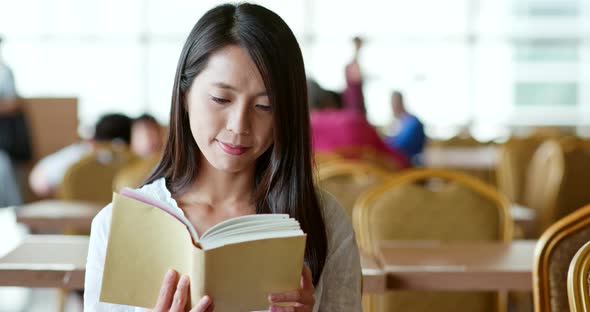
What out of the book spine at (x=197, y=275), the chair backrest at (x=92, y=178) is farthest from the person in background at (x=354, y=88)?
the book spine at (x=197, y=275)

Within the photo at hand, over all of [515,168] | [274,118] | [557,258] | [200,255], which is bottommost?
[515,168]

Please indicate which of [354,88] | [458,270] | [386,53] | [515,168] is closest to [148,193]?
[458,270]

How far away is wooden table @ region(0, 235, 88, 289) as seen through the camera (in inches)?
75.8

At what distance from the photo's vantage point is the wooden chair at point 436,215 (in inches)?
108

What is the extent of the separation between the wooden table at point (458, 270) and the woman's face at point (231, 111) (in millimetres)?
789

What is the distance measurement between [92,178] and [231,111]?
9.50ft

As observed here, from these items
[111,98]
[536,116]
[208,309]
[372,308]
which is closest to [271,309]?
[208,309]

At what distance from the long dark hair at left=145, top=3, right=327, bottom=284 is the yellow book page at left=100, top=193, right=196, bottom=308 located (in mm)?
255

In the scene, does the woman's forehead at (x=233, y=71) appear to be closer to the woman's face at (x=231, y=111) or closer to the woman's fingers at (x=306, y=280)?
the woman's face at (x=231, y=111)

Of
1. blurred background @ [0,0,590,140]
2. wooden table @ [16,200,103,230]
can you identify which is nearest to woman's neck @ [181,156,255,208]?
wooden table @ [16,200,103,230]

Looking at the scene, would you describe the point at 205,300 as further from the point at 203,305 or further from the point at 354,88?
the point at 354,88

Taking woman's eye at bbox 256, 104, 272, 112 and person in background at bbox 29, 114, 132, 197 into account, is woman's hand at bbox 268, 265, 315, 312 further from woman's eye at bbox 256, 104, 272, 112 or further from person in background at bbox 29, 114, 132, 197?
person in background at bbox 29, 114, 132, 197

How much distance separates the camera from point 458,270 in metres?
2.11

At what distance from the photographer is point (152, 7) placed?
411 inches
